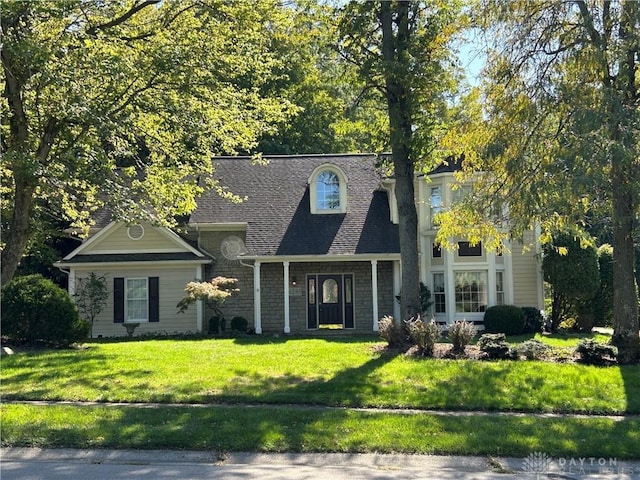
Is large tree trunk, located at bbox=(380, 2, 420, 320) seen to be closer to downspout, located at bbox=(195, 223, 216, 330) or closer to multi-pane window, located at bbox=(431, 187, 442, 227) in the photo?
multi-pane window, located at bbox=(431, 187, 442, 227)

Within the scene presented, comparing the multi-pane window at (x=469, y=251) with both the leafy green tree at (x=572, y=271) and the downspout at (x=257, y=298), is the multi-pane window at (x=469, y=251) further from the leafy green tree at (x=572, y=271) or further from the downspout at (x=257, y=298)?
the downspout at (x=257, y=298)

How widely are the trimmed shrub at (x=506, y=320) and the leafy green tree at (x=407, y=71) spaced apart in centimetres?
636

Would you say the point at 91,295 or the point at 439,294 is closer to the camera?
the point at 91,295

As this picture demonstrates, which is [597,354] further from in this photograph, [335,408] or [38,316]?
[38,316]

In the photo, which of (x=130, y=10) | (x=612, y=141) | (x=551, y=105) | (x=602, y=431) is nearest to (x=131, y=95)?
(x=130, y=10)

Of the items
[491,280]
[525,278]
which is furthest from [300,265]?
[525,278]

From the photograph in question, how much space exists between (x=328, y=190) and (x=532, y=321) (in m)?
8.64

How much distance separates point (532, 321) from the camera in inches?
806

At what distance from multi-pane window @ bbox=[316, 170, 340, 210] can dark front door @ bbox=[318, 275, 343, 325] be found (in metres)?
2.71

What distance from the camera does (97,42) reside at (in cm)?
1378

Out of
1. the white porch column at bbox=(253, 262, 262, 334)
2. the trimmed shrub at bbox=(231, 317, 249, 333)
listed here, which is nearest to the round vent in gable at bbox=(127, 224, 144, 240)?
the white porch column at bbox=(253, 262, 262, 334)

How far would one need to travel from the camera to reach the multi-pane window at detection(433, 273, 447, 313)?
857 inches

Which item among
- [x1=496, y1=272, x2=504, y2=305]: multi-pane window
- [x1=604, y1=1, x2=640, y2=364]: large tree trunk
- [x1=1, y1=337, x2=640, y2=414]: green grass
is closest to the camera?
[x1=1, y1=337, x2=640, y2=414]: green grass

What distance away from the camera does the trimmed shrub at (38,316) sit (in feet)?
47.0
